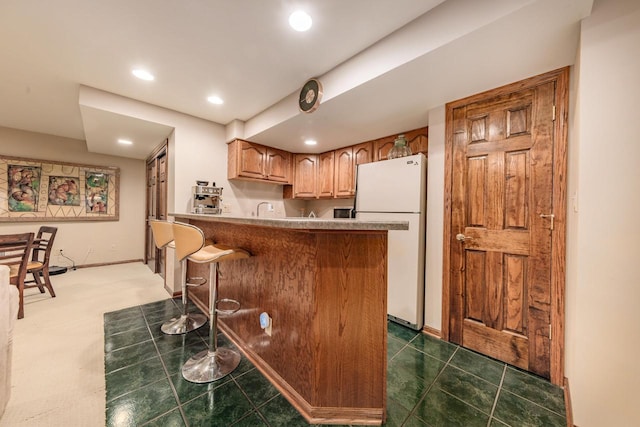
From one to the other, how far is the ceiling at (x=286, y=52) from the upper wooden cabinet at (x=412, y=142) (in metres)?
0.13

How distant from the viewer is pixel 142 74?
87.9 inches

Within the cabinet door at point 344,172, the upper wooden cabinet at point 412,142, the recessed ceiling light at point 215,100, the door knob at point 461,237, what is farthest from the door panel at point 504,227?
the recessed ceiling light at point 215,100

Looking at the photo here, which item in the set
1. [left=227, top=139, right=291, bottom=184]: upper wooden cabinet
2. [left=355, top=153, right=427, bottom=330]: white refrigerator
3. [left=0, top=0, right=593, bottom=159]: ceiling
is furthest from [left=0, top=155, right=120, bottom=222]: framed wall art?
[left=355, top=153, right=427, bottom=330]: white refrigerator

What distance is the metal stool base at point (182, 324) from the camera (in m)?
2.18

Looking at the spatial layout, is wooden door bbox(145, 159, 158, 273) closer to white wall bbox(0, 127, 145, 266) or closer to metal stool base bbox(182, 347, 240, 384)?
white wall bbox(0, 127, 145, 266)

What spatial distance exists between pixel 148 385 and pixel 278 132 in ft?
8.93

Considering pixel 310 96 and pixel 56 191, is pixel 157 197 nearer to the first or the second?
pixel 56 191

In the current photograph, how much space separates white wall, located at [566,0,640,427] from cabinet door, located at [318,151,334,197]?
294 cm

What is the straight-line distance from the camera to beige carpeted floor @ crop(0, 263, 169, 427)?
129 centimetres

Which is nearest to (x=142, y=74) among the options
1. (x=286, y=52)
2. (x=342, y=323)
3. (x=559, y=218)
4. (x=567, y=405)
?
(x=286, y=52)

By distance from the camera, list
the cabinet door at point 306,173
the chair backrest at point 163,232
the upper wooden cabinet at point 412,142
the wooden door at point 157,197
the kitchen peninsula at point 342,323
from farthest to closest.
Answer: the cabinet door at point 306,173, the wooden door at point 157,197, the upper wooden cabinet at point 412,142, the chair backrest at point 163,232, the kitchen peninsula at point 342,323

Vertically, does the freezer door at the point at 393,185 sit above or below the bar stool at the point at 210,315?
above

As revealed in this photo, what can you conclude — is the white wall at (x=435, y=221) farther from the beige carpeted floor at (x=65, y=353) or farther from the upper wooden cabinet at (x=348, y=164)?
the beige carpeted floor at (x=65, y=353)

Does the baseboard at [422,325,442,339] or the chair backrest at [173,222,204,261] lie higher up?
the chair backrest at [173,222,204,261]
